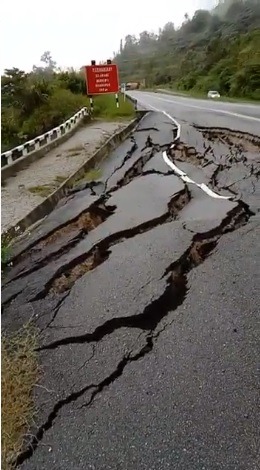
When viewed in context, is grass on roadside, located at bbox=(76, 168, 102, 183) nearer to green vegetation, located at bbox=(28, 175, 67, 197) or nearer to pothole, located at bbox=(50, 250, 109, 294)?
green vegetation, located at bbox=(28, 175, 67, 197)

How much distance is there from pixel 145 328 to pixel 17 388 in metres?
1.02

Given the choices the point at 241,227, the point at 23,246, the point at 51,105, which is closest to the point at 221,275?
the point at 241,227

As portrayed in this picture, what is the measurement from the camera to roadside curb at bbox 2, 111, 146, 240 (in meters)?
5.80

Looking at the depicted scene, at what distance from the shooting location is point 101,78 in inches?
805

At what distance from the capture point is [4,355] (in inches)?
117

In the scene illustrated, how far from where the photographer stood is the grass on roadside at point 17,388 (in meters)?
2.32

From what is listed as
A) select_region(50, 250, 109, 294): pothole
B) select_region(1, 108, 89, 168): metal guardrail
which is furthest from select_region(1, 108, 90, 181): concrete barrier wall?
select_region(50, 250, 109, 294): pothole

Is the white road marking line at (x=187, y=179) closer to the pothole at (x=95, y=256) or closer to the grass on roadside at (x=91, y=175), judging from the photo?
the pothole at (x=95, y=256)

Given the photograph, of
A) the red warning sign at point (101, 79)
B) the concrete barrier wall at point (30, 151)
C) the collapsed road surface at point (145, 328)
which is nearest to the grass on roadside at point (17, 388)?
the collapsed road surface at point (145, 328)

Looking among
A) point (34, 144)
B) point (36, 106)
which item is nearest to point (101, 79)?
point (36, 106)

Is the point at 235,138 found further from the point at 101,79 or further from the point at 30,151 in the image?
the point at 101,79

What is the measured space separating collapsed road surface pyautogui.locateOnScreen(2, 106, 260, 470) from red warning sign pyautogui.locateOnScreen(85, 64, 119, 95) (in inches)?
613

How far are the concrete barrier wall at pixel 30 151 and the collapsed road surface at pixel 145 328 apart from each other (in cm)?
396

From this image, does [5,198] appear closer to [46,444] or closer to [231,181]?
[231,181]
